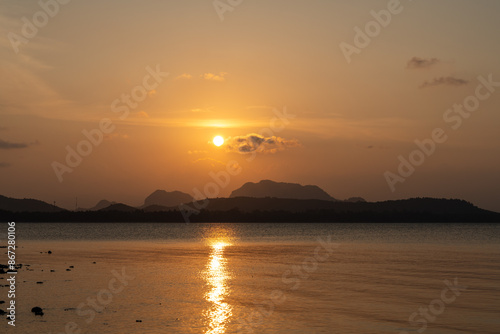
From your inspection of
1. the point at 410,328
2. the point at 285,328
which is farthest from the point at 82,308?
the point at 410,328

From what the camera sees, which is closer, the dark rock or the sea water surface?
the sea water surface

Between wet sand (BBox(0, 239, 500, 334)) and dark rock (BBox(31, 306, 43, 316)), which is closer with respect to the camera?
wet sand (BBox(0, 239, 500, 334))

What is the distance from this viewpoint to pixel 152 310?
129ft

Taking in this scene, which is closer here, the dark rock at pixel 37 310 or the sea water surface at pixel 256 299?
the sea water surface at pixel 256 299

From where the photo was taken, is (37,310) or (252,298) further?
(252,298)

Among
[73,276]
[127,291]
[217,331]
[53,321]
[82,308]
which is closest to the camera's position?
[217,331]

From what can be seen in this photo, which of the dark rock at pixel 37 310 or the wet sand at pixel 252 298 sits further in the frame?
the dark rock at pixel 37 310

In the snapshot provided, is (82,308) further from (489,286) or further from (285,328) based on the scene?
(489,286)

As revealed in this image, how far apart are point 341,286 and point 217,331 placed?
21.2 m

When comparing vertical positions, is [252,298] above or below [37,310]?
below

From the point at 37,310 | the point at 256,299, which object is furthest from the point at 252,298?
the point at 37,310

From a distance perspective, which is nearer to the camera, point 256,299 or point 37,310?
point 37,310

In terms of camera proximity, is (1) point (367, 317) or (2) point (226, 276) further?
(2) point (226, 276)

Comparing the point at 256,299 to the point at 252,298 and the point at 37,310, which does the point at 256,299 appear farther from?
the point at 37,310
